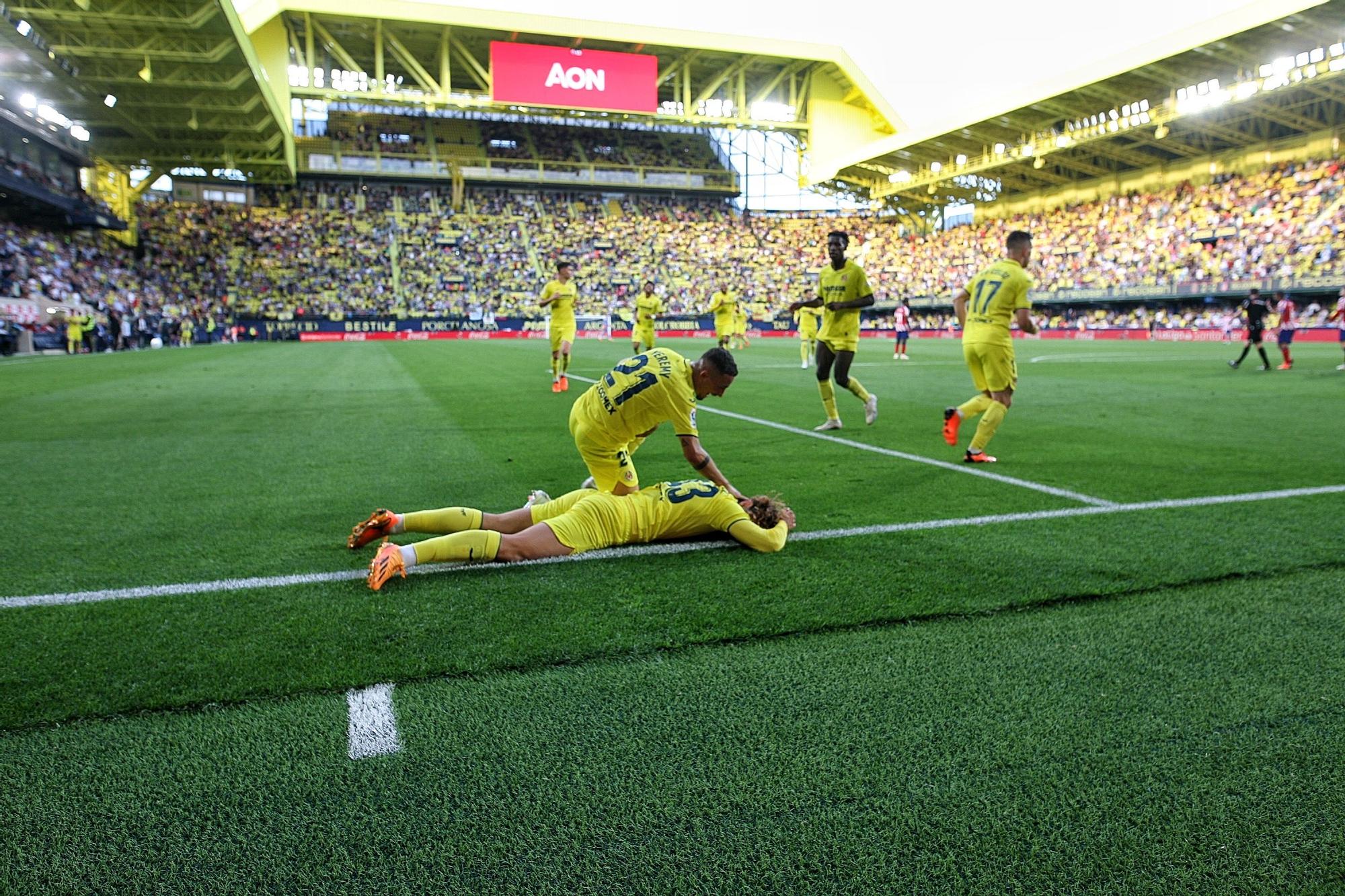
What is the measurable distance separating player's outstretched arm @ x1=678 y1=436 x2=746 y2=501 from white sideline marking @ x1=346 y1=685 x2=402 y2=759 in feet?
7.03

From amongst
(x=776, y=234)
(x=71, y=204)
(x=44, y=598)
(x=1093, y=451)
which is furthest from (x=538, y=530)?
(x=776, y=234)

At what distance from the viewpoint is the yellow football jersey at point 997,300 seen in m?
7.27

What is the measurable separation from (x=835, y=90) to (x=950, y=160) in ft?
50.3

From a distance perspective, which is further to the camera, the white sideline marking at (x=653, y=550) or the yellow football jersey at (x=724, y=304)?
the yellow football jersey at (x=724, y=304)

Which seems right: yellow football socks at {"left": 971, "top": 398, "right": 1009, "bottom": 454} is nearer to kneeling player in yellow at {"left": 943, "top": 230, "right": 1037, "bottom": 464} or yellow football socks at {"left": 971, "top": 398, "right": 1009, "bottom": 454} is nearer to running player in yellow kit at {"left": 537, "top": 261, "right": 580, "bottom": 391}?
kneeling player in yellow at {"left": 943, "top": 230, "right": 1037, "bottom": 464}

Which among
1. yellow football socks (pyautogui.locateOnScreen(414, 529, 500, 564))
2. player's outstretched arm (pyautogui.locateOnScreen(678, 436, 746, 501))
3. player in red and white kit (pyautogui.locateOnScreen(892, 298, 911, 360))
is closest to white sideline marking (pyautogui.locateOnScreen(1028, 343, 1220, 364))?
player in red and white kit (pyautogui.locateOnScreen(892, 298, 911, 360))

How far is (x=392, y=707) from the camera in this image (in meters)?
2.77

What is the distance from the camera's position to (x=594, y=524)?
441 cm

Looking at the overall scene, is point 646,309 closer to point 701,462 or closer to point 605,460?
point 605,460

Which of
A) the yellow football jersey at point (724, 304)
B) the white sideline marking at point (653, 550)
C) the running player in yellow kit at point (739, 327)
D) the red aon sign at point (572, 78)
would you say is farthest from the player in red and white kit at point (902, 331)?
the red aon sign at point (572, 78)

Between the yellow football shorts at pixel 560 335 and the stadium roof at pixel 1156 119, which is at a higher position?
the stadium roof at pixel 1156 119

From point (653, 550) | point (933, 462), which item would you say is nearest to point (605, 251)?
point (933, 462)

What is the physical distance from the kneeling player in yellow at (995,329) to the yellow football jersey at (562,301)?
856 cm

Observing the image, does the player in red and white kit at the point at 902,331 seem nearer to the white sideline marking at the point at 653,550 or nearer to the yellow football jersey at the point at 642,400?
the white sideline marking at the point at 653,550
